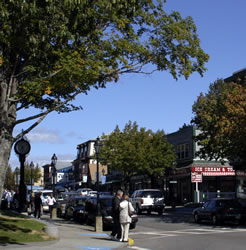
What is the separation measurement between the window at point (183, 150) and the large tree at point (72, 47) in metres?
35.5

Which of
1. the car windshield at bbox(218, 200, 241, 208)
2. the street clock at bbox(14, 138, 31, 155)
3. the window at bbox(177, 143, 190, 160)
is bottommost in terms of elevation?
the car windshield at bbox(218, 200, 241, 208)

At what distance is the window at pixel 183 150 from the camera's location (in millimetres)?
53609

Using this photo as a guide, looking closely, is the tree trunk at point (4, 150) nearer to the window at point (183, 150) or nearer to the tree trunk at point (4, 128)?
the tree trunk at point (4, 128)

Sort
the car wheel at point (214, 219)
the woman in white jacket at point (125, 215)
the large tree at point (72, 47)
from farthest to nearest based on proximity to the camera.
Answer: the car wheel at point (214, 219), the woman in white jacket at point (125, 215), the large tree at point (72, 47)

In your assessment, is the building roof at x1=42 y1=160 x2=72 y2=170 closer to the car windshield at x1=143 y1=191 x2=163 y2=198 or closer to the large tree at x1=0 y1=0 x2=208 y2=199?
the car windshield at x1=143 y1=191 x2=163 y2=198

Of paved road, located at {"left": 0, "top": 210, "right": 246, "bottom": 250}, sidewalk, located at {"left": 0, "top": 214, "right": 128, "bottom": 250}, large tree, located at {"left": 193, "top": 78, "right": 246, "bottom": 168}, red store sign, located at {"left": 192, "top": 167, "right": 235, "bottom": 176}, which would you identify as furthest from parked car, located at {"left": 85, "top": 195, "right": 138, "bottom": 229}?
red store sign, located at {"left": 192, "top": 167, "right": 235, "bottom": 176}

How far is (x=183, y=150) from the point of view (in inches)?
2154

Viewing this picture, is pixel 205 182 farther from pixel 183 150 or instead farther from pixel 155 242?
pixel 155 242

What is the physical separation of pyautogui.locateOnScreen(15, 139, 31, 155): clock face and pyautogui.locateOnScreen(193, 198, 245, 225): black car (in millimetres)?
10987

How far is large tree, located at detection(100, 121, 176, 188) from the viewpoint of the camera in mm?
53406

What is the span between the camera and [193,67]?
58.8 feet

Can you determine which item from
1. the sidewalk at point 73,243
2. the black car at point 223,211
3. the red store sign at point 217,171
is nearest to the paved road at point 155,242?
the sidewalk at point 73,243

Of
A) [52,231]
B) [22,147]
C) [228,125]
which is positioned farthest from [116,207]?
[22,147]

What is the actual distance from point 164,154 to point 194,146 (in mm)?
3845
